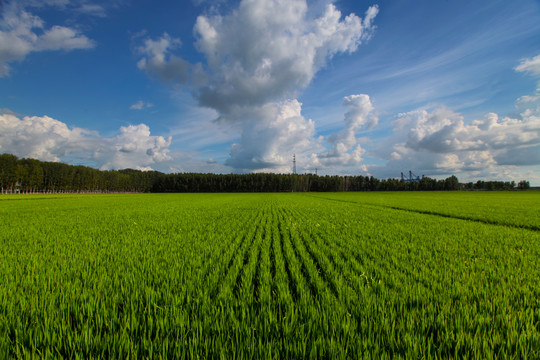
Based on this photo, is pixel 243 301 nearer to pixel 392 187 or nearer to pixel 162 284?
pixel 162 284

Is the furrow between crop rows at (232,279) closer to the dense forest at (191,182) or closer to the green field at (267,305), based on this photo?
the green field at (267,305)

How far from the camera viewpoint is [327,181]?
489ft

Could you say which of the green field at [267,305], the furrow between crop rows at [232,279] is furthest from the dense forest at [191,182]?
the green field at [267,305]

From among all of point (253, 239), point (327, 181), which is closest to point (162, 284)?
point (253, 239)

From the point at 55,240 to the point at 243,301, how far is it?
806 cm

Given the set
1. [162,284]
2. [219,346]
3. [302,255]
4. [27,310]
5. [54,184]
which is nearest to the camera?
[219,346]

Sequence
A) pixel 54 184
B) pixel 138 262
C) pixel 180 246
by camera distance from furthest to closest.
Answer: pixel 54 184, pixel 180 246, pixel 138 262

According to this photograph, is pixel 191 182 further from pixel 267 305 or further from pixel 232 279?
pixel 267 305

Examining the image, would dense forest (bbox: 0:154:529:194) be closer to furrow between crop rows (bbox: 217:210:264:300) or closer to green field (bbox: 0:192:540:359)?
furrow between crop rows (bbox: 217:210:264:300)

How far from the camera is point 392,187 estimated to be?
6063 inches

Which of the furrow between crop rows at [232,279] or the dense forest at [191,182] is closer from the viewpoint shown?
the furrow between crop rows at [232,279]

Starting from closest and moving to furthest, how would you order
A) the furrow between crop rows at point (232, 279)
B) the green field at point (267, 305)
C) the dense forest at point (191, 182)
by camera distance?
the green field at point (267, 305), the furrow between crop rows at point (232, 279), the dense forest at point (191, 182)

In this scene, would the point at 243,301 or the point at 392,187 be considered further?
the point at 392,187

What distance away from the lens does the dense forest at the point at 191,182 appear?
112 m
